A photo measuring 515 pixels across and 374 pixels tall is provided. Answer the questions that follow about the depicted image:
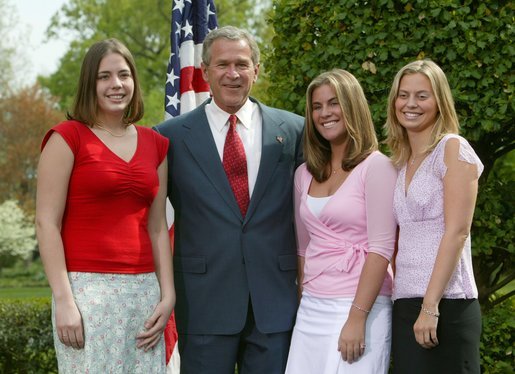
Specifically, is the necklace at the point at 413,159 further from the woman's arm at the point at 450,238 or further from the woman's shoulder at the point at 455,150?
the woman's arm at the point at 450,238

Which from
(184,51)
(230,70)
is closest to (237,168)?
(230,70)

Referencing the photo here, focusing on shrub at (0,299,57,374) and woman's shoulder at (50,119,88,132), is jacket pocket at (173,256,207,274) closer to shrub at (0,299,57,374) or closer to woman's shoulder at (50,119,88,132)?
woman's shoulder at (50,119,88,132)

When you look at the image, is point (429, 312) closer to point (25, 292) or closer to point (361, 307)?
point (361, 307)

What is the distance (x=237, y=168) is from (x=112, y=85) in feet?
2.70

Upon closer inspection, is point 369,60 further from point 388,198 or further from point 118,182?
point 118,182

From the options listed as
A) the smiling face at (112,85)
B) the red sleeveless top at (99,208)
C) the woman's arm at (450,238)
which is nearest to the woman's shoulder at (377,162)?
the woman's arm at (450,238)

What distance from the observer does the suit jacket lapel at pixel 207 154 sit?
393 cm

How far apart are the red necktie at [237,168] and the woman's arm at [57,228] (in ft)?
3.00

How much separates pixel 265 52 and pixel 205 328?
2436 millimetres

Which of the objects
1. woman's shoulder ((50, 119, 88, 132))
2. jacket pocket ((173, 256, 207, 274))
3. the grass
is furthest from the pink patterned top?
the grass

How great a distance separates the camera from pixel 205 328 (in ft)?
13.0

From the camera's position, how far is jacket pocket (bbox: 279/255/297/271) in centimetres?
400

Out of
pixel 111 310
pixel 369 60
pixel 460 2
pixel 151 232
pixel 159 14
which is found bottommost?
pixel 111 310

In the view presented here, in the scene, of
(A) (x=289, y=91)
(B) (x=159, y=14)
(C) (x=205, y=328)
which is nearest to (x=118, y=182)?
(C) (x=205, y=328)
